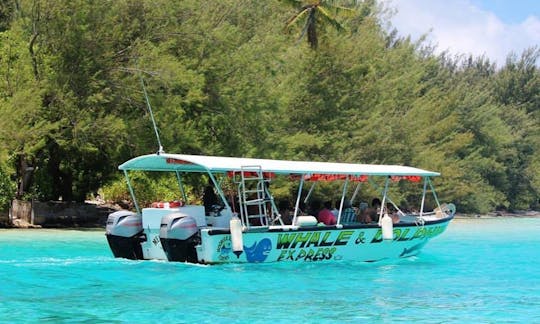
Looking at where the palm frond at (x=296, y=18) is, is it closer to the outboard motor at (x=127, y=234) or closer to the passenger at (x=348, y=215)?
the passenger at (x=348, y=215)

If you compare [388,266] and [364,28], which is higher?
[364,28]

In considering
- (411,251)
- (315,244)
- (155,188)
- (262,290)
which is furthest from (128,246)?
(155,188)

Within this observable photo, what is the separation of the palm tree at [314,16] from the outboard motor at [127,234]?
25091 mm

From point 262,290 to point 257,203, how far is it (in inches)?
142

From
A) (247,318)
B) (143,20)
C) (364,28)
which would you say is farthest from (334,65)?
(247,318)

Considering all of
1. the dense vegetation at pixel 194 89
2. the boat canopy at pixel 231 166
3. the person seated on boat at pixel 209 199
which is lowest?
the person seated on boat at pixel 209 199

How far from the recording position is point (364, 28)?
46031 mm

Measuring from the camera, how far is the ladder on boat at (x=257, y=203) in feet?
60.2

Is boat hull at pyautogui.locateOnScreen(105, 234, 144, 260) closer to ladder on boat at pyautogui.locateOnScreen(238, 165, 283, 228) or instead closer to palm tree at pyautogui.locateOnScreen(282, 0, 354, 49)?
ladder on boat at pyautogui.locateOnScreen(238, 165, 283, 228)

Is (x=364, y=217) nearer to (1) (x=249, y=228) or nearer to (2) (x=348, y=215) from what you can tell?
(2) (x=348, y=215)

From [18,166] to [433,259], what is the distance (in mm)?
17710

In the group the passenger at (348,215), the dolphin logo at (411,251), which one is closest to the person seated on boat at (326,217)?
the passenger at (348,215)

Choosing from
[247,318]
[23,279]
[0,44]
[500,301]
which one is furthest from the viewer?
[0,44]

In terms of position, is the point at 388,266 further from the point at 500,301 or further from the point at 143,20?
the point at 143,20
